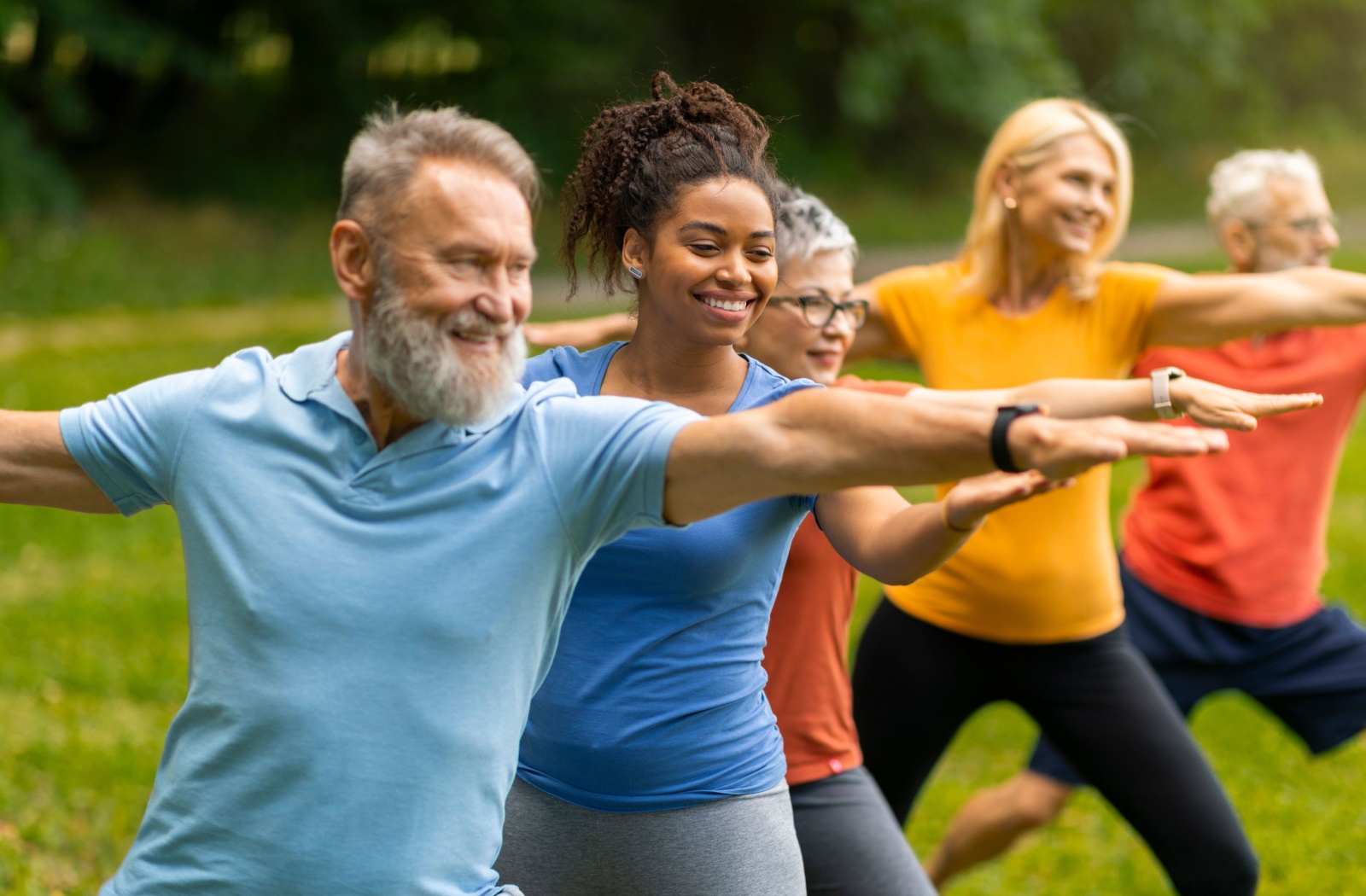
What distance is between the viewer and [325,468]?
239 cm

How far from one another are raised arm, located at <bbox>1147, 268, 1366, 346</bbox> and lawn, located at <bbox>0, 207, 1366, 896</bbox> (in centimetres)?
230

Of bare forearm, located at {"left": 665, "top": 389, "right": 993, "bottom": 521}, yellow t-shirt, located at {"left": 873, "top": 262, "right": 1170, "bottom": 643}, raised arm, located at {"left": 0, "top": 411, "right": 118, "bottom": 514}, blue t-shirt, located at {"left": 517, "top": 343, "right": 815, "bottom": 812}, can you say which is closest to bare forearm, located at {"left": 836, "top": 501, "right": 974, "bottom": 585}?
blue t-shirt, located at {"left": 517, "top": 343, "right": 815, "bottom": 812}

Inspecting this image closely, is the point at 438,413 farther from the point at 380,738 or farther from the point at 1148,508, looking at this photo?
the point at 1148,508

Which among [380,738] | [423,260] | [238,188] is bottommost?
[380,738]

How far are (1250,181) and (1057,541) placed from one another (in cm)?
168

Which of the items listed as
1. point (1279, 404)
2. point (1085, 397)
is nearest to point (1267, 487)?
point (1085, 397)

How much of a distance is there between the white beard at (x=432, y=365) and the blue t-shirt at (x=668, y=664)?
1.76ft

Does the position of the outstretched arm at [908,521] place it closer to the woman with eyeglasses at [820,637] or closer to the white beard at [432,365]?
the woman with eyeglasses at [820,637]

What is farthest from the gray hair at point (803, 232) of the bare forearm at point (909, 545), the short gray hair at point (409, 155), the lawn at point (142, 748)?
the lawn at point (142, 748)

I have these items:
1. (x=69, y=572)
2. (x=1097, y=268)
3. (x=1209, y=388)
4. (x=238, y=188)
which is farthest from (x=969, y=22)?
(x=1209, y=388)

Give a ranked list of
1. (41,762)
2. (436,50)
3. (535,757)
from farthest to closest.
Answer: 1. (436,50)
2. (41,762)
3. (535,757)

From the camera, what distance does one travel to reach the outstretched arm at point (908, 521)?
7.18 ft

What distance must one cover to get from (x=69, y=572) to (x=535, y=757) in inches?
264

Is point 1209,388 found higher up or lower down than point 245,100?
lower down
